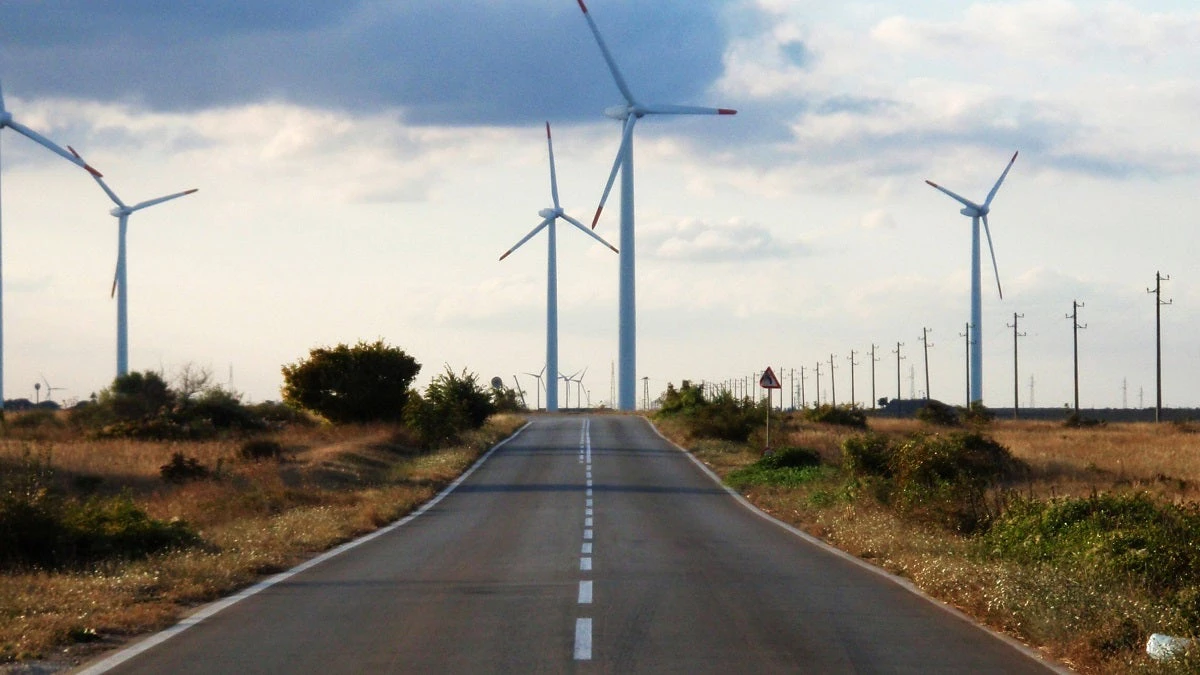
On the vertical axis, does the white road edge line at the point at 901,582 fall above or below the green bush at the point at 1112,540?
below

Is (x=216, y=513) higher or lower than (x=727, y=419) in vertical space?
lower

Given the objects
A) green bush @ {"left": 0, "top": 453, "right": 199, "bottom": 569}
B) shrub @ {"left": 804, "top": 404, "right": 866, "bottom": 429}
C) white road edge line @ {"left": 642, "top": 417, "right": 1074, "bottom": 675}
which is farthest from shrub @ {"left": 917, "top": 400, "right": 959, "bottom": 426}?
green bush @ {"left": 0, "top": 453, "right": 199, "bottom": 569}

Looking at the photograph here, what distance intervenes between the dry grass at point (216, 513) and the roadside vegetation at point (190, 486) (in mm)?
43

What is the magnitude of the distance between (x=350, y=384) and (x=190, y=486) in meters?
31.0

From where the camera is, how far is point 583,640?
36.4 ft

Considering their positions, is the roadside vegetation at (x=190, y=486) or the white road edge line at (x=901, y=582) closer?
the white road edge line at (x=901, y=582)

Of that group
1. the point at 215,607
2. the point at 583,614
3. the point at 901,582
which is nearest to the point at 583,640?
the point at 583,614

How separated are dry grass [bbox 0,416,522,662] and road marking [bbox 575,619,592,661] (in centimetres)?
388

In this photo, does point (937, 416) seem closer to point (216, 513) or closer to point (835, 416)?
point (835, 416)

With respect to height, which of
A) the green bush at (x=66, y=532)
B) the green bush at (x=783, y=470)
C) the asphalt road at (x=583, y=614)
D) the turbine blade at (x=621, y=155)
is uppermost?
the turbine blade at (x=621, y=155)

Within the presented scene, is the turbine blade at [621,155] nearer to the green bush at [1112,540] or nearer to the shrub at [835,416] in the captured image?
the shrub at [835,416]

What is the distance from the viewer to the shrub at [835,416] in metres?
79.9

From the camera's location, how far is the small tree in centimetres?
6381

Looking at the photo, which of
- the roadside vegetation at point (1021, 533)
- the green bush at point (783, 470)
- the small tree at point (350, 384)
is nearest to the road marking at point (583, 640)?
the roadside vegetation at point (1021, 533)
